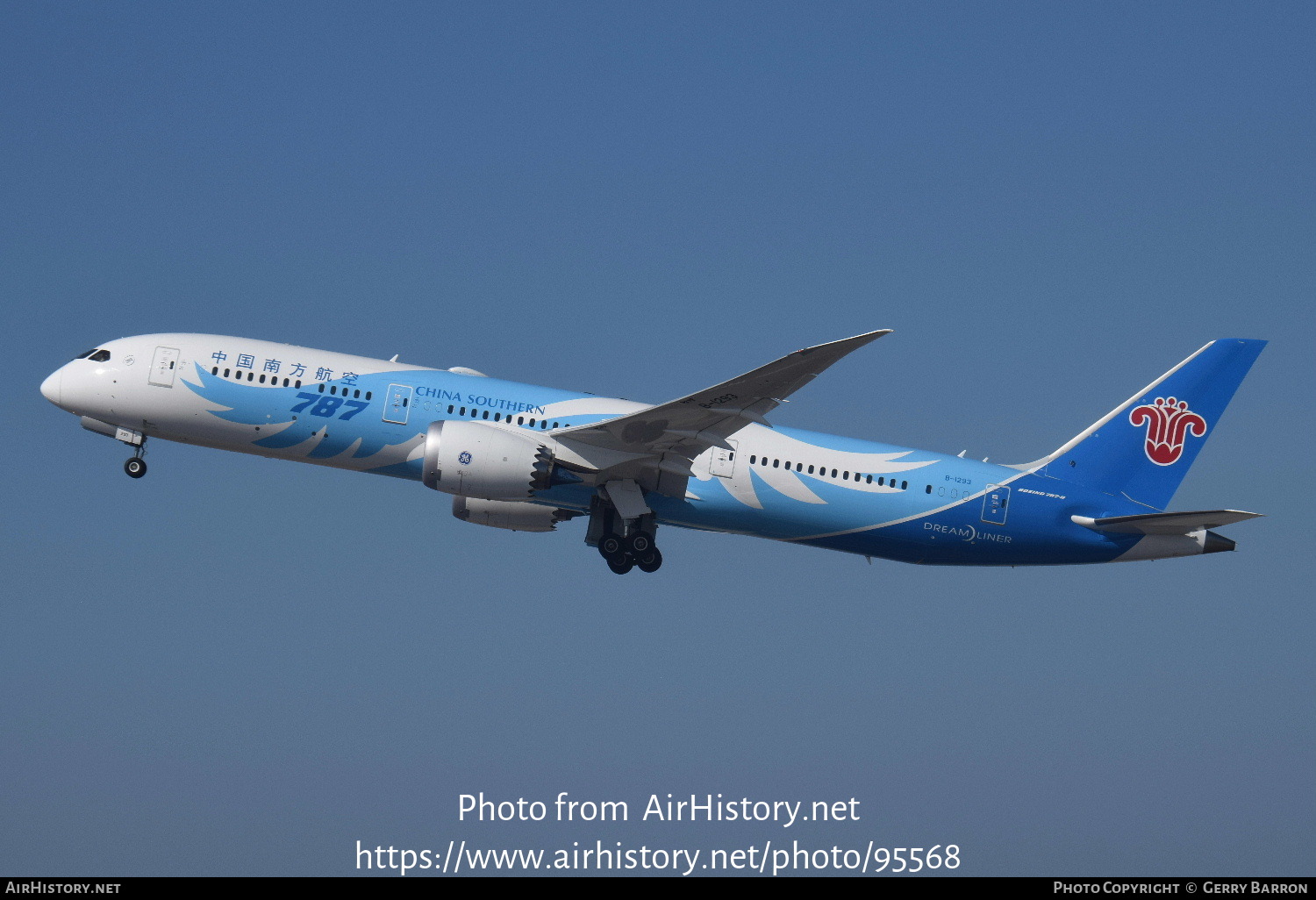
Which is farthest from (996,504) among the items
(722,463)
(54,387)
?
(54,387)

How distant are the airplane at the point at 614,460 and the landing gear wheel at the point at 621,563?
0.13 feet

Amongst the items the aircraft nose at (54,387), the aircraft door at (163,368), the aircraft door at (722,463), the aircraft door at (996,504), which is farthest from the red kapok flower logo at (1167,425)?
the aircraft nose at (54,387)

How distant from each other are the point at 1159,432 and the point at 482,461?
60.6 feet

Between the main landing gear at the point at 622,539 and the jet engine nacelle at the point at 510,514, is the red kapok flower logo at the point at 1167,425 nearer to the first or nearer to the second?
the main landing gear at the point at 622,539

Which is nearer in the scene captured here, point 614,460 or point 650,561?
point 614,460

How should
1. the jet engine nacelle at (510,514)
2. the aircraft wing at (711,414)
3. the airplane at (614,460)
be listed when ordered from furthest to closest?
the jet engine nacelle at (510,514)
the airplane at (614,460)
the aircraft wing at (711,414)

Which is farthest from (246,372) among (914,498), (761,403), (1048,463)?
(1048,463)

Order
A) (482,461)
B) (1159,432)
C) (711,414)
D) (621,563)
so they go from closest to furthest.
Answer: (711,414) → (482,461) → (621,563) → (1159,432)

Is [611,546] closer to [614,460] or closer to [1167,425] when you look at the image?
[614,460]

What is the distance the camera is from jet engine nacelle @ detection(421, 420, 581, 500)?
34594mm

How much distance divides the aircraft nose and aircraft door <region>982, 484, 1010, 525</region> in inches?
950

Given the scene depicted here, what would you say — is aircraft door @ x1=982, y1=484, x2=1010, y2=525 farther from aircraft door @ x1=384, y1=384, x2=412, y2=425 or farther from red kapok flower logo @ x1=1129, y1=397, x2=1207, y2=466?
aircraft door @ x1=384, y1=384, x2=412, y2=425

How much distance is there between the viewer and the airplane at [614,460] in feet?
116

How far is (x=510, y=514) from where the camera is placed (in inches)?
1593
